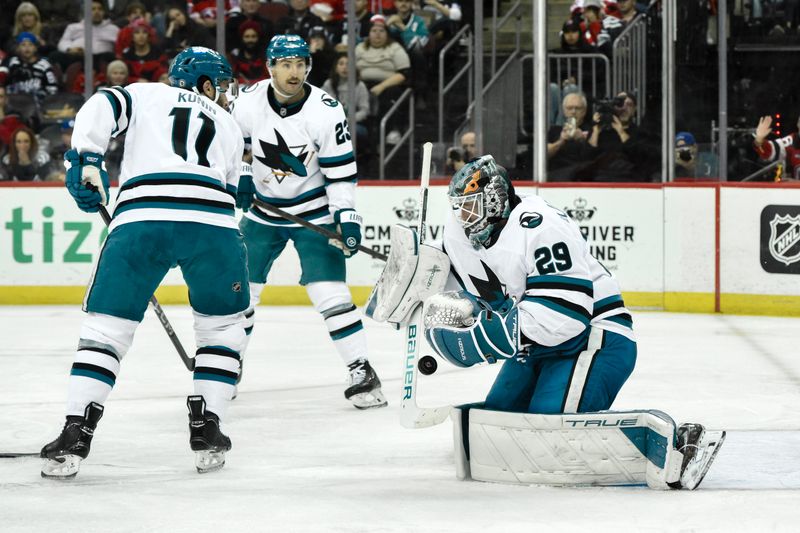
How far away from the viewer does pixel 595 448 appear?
127 inches

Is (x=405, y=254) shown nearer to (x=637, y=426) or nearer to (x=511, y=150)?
(x=637, y=426)

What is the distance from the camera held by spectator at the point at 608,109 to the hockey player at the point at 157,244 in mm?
5066

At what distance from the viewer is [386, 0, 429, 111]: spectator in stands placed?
902cm

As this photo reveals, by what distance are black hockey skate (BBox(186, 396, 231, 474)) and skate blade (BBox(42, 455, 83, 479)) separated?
12.2 inches

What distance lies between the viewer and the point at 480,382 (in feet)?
17.1

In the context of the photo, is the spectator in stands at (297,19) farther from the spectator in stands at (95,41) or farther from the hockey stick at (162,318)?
the hockey stick at (162,318)

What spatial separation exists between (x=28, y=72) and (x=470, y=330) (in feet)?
22.6

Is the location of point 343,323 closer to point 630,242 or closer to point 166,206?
point 166,206

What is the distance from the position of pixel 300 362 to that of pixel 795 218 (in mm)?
3224

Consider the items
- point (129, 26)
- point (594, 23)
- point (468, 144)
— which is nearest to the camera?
point (468, 144)

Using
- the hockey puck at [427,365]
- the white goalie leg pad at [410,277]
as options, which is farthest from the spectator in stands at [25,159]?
the hockey puck at [427,365]

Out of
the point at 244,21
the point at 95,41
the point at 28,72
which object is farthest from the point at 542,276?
the point at 28,72

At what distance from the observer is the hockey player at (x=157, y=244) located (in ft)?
11.3

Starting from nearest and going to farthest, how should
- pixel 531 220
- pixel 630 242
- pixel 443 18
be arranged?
pixel 531 220 < pixel 630 242 < pixel 443 18
